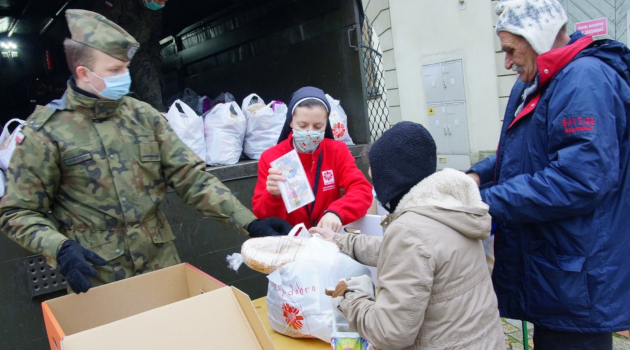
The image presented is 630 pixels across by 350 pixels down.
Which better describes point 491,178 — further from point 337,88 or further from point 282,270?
point 337,88

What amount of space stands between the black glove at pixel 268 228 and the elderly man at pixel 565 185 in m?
0.87

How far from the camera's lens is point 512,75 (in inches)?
315

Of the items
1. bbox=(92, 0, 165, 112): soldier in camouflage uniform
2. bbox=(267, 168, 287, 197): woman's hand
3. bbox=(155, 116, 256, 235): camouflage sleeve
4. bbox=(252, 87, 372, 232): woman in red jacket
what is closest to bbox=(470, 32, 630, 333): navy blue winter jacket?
bbox=(252, 87, 372, 232): woman in red jacket

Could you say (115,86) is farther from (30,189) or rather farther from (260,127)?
(260,127)

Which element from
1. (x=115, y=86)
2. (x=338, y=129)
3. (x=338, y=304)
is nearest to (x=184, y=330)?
(x=338, y=304)

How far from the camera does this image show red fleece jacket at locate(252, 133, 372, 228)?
252cm

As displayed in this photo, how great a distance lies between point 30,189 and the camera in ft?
6.53

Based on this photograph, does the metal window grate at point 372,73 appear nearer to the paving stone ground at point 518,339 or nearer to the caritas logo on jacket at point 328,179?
the caritas logo on jacket at point 328,179

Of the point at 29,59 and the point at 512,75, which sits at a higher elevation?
the point at 29,59

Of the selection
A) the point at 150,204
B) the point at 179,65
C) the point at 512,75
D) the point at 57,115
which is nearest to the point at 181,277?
the point at 150,204

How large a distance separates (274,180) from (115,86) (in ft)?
2.70

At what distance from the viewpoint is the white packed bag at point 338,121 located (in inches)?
174

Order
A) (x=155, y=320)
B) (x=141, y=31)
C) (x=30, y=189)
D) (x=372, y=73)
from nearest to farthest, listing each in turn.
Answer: (x=155, y=320) < (x=30, y=189) < (x=141, y=31) < (x=372, y=73)

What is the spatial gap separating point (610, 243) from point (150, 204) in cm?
188
